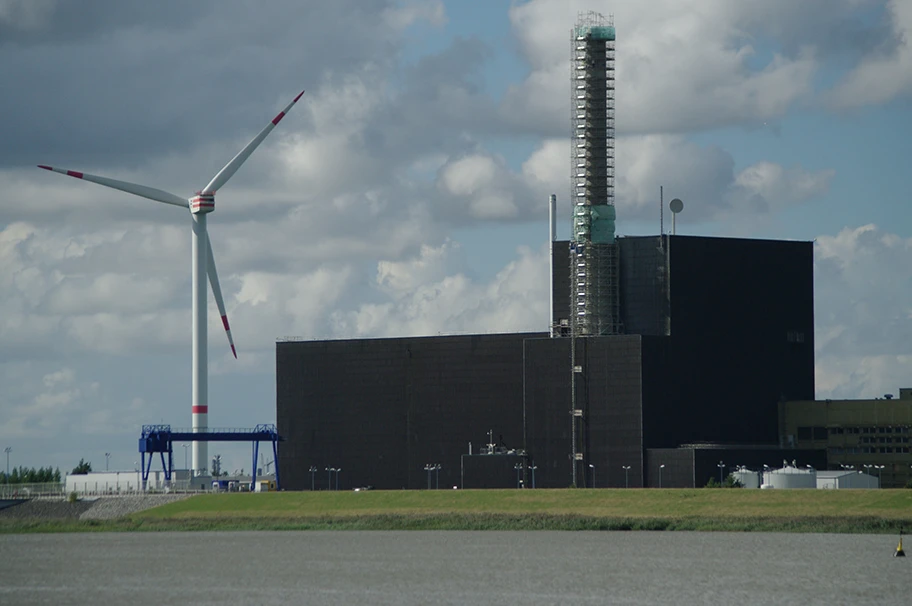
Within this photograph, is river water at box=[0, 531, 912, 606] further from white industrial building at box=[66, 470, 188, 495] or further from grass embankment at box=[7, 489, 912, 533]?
white industrial building at box=[66, 470, 188, 495]

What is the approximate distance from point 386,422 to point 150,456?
2349 cm

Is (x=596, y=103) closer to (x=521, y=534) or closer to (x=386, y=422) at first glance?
(x=386, y=422)

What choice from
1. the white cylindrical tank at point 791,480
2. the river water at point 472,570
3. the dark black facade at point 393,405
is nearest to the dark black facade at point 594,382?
the dark black facade at point 393,405

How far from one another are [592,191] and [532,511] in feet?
124

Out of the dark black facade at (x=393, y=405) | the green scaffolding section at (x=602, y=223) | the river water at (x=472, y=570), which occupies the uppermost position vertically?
the green scaffolding section at (x=602, y=223)

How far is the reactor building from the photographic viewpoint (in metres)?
158

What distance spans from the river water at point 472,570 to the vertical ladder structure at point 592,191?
4574 centimetres

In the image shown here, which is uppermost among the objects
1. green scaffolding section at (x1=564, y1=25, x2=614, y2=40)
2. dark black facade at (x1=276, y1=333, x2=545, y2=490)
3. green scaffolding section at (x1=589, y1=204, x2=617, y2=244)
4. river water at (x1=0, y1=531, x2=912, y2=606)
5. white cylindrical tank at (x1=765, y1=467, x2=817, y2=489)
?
green scaffolding section at (x1=564, y1=25, x2=614, y2=40)

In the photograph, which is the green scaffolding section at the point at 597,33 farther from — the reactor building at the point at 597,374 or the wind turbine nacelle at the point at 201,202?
the wind turbine nacelle at the point at 201,202

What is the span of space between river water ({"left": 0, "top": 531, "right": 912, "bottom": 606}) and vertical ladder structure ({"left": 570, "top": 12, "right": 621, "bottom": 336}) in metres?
45.7

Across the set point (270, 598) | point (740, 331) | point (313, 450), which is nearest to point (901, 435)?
point (740, 331)

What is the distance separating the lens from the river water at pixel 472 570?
2785 inches

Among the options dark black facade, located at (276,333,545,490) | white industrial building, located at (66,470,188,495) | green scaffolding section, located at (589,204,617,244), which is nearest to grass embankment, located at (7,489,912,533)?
white industrial building, located at (66,470,188,495)

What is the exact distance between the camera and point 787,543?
10144cm
